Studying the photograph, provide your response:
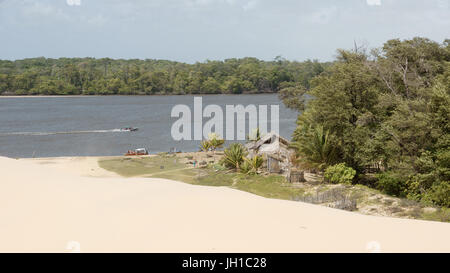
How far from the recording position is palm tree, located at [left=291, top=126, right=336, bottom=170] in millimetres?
19984

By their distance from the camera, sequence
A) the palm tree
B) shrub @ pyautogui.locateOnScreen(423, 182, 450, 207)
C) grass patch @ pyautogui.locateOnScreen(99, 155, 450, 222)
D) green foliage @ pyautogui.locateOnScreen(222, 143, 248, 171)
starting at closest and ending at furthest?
grass patch @ pyautogui.locateOnScreen(99, 155, 450, 222), shrub @ pyautogui.locateOnScreen(423, 182, 450, 207), the palm tree, green foliage @ pyautogui.locateOnScreen(222, 143, 248, 171)

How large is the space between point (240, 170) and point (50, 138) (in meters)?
35.6

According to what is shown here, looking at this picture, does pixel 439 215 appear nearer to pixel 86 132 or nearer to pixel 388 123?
pixel 388 123

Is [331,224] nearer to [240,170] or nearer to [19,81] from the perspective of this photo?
[240,170]

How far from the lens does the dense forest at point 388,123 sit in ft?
51.0

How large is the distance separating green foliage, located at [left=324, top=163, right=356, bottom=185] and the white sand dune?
9074 mm

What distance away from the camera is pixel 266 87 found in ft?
420

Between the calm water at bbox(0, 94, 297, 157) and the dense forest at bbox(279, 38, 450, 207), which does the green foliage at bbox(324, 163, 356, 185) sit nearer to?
the dense forest at bbox(279, 38, 450, 207)

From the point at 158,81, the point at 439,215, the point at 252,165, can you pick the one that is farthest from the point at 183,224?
the point at 158,81

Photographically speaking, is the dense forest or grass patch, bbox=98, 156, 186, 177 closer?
the dense forest

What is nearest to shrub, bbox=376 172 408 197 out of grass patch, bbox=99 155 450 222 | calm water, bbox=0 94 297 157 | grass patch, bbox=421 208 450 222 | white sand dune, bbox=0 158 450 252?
grass patch, bbox=99 155 450 222

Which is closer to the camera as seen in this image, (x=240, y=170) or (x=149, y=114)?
(x=240, y=170)
